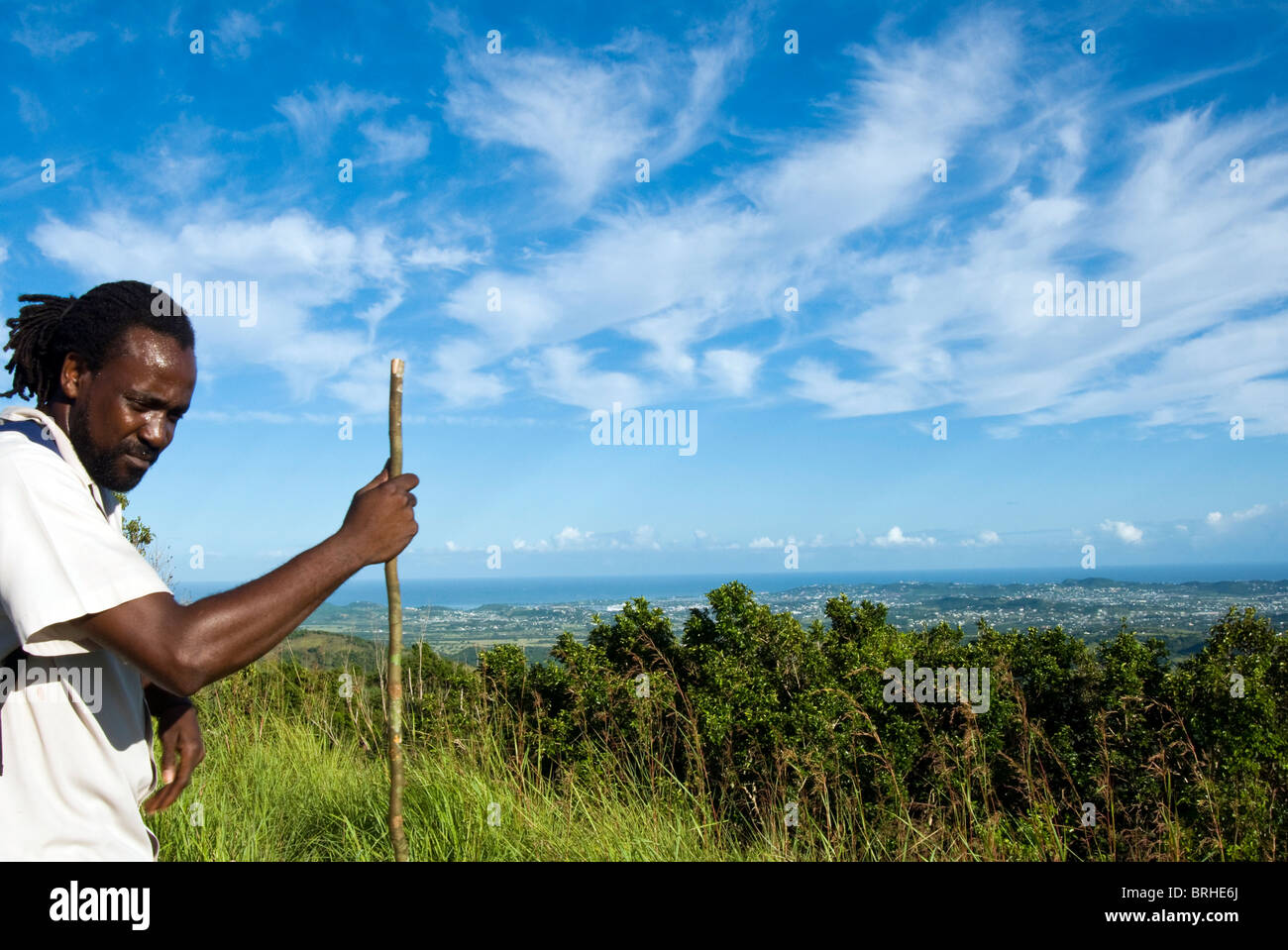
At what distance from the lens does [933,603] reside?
1614cm

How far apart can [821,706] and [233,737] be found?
435cm

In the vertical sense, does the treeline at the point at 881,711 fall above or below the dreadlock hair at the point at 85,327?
below

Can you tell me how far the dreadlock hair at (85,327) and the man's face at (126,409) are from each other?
0.11 ft

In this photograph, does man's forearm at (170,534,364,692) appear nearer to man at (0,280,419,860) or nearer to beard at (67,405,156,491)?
man at (0,280,419,860)

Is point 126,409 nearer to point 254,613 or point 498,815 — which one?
point 254,613

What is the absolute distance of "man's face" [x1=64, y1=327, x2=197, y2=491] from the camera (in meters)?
1.77

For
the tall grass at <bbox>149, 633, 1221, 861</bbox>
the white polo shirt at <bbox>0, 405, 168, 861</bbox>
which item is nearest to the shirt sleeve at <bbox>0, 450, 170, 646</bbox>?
the white polo shirt at <bbox>0, 405, 168, 861</bbox>

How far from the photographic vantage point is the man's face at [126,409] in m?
1.77

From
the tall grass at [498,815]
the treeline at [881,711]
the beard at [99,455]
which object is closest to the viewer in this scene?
the beard at [99,455]

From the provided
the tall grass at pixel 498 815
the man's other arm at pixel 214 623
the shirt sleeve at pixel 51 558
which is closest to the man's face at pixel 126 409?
the shirt sleeve at pixel 51 558

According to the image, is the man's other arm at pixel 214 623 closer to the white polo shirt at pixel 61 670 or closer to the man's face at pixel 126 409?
the white polo shirt at pixel 61 670

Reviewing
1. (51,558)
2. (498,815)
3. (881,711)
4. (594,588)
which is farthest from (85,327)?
(594,588)
